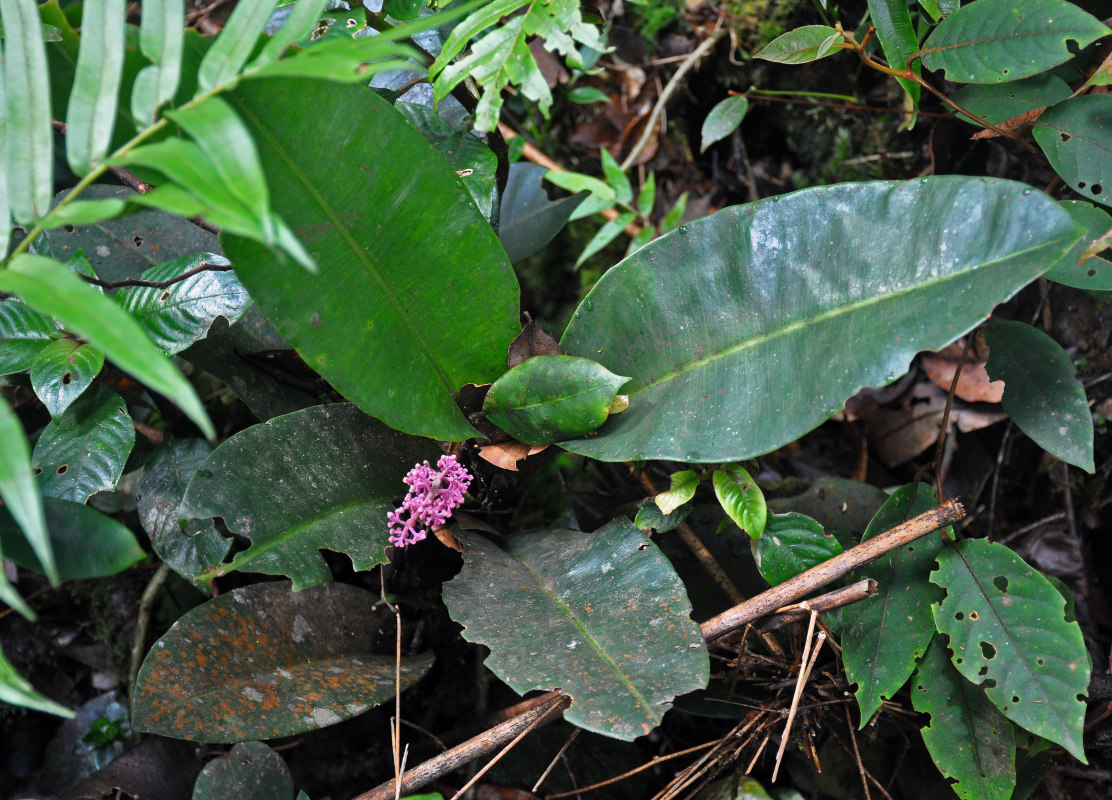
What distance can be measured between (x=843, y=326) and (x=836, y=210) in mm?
160

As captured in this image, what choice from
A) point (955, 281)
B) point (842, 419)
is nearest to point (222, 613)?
point (955, 281)

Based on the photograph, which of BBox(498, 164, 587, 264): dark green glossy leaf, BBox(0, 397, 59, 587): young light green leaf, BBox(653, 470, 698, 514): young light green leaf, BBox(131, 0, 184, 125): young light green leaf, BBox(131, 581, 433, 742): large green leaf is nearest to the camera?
BBox(0, 397, 59, 587): young light green leaf

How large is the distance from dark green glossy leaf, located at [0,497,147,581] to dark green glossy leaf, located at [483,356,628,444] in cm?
53

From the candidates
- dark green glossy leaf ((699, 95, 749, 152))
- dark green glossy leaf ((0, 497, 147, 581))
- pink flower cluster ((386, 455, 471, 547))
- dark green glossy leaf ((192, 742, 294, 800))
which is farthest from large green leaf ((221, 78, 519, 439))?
dark green glossy leaf ((699, 95, 749, 152))

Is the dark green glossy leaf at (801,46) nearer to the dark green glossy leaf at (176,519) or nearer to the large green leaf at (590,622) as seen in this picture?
the large green leaf at (590,622)

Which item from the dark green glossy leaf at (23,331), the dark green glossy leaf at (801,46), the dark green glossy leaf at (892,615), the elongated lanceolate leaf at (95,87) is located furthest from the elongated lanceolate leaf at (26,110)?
the dark green glossy leaf at (892,615)

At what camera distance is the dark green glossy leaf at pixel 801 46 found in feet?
3.75

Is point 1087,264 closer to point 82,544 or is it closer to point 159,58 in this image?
point 159,58

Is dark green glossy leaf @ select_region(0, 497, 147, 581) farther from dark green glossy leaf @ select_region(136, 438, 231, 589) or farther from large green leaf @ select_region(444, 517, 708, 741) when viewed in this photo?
large green leaf @ select_region(444, 517, 708, 741)

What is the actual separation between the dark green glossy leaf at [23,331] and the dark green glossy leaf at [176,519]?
253mm

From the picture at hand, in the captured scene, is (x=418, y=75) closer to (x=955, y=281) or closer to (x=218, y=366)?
(x=218, y=366)

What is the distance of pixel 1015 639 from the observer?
96 centimetres

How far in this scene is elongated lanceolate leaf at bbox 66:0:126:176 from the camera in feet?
2.28

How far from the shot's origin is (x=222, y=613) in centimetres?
108
